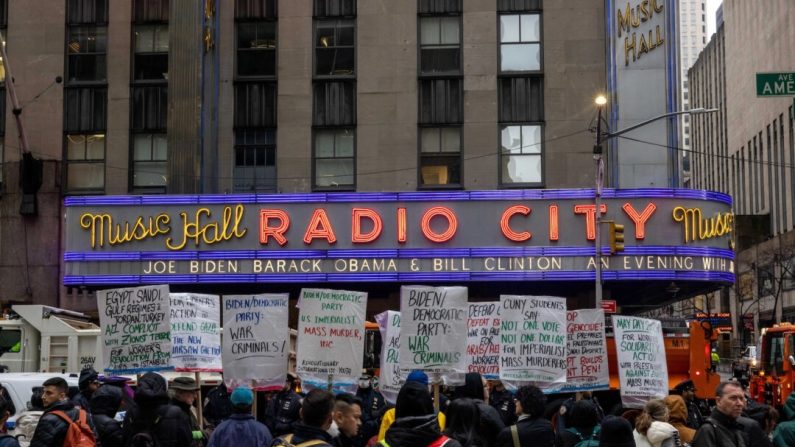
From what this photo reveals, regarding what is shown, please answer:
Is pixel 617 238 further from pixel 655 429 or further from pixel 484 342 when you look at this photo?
pixel 655 429

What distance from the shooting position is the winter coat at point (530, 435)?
Answer: 1062 cm

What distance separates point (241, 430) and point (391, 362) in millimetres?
6423

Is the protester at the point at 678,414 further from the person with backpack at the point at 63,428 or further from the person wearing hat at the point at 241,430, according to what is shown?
the person with backpack at the point at 63,428

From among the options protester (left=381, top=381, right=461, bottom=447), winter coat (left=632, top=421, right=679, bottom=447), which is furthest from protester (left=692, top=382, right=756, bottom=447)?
protester (left=381, top=381, right=461, bottom=447)

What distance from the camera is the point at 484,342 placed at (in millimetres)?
18375

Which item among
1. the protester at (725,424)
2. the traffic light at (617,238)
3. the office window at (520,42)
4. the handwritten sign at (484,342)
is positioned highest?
the office window at (520,42)

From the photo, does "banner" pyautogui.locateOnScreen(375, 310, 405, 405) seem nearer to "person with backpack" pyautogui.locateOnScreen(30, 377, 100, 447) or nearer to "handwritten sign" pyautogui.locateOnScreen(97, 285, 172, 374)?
"handwritten sign" pyautogui.locateOnScreen(97, 285, 172, 374)

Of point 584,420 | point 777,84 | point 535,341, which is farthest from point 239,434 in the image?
point 777,84

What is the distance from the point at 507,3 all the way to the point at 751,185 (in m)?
76.5

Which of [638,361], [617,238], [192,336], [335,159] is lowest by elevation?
[638,361]

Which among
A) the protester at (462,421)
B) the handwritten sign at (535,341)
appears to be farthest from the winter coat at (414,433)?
the handwritten sign at (535,341)

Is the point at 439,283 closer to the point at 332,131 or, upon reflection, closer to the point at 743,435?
the point at 332,131

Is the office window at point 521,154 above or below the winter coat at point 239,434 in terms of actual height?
above

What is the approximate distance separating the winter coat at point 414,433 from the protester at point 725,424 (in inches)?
111
